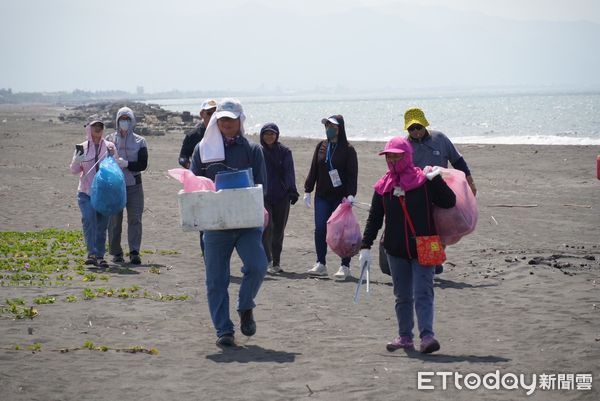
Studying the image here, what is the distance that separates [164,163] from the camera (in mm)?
28047

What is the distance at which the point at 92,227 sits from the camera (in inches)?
472

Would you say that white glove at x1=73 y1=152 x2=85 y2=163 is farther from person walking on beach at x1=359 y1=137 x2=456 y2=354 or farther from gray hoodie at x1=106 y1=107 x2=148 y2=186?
person walking on beach at x1=359 y1=137 x2=456 y2=354

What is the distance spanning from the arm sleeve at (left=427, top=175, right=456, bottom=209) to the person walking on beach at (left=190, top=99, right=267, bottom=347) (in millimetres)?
1454

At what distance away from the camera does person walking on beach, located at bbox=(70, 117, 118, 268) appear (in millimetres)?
11992

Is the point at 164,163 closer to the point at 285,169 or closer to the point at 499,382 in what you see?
the point at 285,169

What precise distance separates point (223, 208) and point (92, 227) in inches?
187

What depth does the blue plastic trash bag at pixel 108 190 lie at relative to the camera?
1166 cm

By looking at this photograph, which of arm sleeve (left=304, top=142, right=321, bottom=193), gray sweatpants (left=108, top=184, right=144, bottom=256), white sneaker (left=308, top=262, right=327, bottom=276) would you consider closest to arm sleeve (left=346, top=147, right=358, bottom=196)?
arm sleeve (left=304, top=142, right=321, bottom=193)

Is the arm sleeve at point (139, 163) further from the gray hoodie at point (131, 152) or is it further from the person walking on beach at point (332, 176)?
the person walking on beach at point (332, 176)

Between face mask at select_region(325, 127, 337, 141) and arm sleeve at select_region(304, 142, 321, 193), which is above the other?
face mask at select_region(325, 127, 337, 141)

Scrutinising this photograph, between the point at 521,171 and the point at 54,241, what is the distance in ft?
50.6

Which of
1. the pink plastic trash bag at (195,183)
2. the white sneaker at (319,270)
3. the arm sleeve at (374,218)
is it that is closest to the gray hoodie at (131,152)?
the white sneaker at (319,270)

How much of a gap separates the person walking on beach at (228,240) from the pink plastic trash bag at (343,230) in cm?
298

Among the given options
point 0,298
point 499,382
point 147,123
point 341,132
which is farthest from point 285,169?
point 147,123
